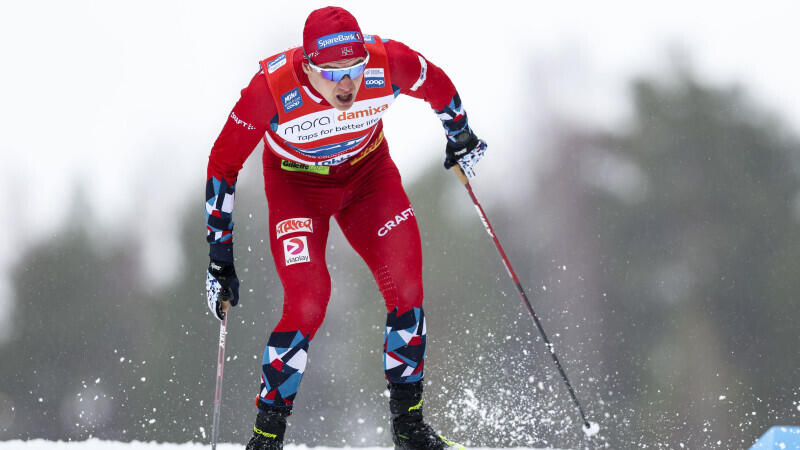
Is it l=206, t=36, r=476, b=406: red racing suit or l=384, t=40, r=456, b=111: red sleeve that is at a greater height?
l=384, t=40, r=456, b=111: red sleeve

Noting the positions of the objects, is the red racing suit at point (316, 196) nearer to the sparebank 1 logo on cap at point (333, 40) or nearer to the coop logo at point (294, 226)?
the coop logo at point (294, 226)

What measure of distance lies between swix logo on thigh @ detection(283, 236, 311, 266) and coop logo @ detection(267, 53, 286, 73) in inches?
22.0

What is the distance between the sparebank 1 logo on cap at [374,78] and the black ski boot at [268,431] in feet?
3.68

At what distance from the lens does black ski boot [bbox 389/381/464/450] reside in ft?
8.64

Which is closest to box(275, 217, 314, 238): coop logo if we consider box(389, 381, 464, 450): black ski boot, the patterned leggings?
the patterned leggings

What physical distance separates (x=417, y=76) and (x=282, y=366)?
1125 millimetres

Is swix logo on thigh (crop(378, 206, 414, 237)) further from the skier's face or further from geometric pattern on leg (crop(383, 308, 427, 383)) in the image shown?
the skier's face

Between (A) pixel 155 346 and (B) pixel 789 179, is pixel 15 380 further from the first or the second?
(B) pixel 789 179

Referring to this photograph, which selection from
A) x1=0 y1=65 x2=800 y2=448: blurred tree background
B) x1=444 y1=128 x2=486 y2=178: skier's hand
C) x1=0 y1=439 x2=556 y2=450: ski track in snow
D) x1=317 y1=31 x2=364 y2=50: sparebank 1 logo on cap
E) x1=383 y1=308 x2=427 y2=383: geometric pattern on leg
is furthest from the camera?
x1=0 y1=65 x2=800 y2=448: blurred tree background

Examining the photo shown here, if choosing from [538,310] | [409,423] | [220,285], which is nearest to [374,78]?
[220,285]

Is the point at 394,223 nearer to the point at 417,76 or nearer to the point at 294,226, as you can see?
the point at 294,226

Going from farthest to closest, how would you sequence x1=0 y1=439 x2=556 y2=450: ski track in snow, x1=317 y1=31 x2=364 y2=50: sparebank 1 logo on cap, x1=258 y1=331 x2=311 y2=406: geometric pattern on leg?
x1=0 y1=439 x2=556 y2=450: ski track in snow
x1=258 y1=331 x2=311 y2=406: geometric pattern on leg
x1=317 y1=31 x2=364 y2=50: sparebank 1 logo on cap

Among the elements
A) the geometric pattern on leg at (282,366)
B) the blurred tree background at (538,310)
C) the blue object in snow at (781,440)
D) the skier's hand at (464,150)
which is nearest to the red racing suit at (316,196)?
the geometric pattern on leg at (282,366)

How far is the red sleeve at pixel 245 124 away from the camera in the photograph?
251cm
